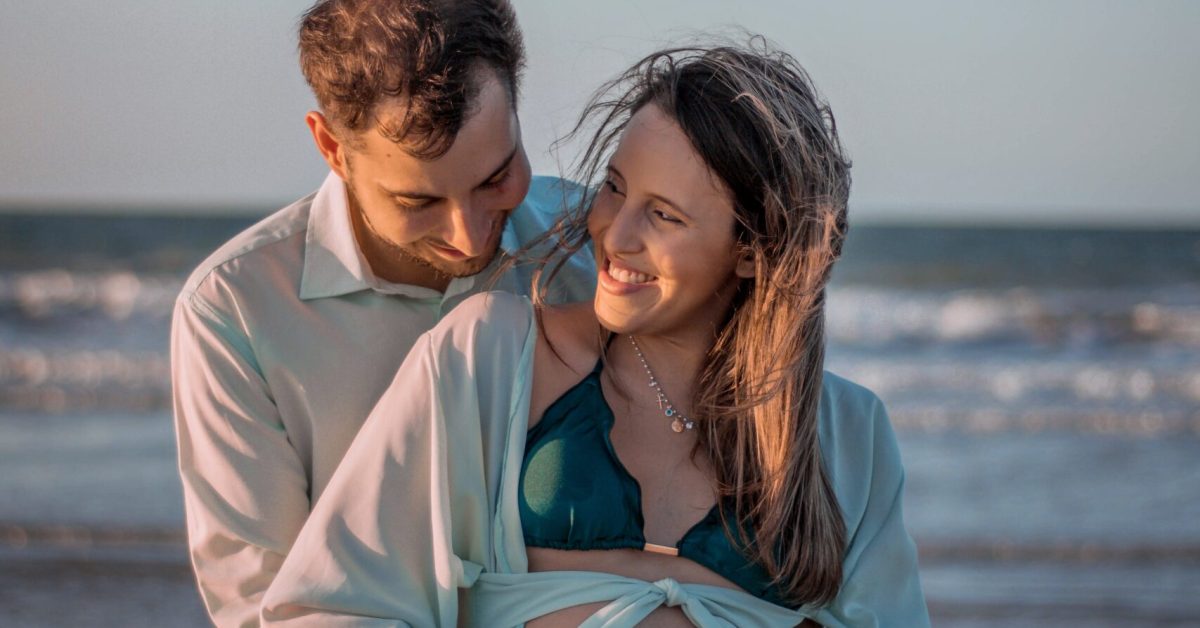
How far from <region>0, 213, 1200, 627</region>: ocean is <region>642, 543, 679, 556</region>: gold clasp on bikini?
2756mm

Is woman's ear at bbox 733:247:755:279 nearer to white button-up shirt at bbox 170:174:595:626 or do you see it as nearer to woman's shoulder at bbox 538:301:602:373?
woman's shoulder at bbox 538:301:602:373

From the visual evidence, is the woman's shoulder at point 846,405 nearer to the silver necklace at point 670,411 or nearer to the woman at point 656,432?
the woman at point 656,432

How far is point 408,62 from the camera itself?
8.08ft

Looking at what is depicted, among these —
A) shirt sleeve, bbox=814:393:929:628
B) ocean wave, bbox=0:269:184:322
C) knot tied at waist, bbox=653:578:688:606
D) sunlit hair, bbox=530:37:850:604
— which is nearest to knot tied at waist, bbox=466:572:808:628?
knot tied at waist, bbox=653:578:688:606

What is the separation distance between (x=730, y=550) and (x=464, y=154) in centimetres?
87

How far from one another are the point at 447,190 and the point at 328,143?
334 millimetres

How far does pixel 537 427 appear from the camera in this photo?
226cm

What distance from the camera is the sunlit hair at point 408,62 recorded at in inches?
96.3

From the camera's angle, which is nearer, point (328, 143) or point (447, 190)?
point (447, 190)

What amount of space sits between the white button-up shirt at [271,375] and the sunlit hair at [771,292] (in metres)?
0.64

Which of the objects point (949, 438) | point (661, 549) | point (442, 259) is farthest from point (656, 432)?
point (949, 438)

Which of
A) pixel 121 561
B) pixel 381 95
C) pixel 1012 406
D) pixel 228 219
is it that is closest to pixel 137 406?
pixel 121 561

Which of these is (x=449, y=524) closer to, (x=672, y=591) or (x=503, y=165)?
(x=672, y=591)

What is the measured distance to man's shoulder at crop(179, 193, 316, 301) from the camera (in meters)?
2.59
